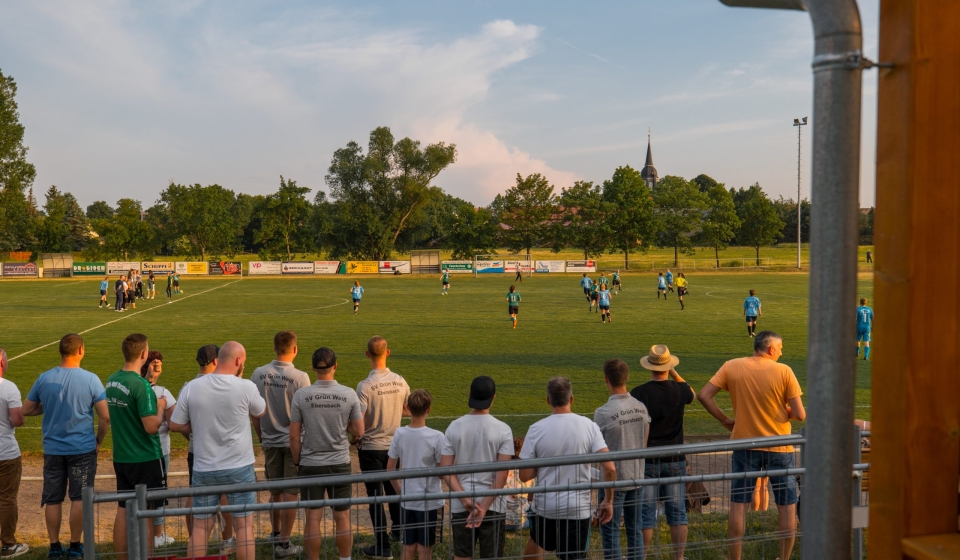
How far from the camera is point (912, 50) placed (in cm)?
182

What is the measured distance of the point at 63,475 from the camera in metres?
6.74

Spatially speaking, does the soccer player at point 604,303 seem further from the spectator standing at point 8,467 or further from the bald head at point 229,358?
the spectator standing at point 8,467

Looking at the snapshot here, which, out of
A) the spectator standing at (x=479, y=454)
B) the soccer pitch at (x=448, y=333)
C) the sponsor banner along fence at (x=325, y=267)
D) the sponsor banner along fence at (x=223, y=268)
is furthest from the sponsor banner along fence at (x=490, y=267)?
the spectator standing at (x=479, y=454)

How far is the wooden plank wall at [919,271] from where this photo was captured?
1.81 metres

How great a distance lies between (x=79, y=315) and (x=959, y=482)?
33849mm

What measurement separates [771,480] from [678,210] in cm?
7983

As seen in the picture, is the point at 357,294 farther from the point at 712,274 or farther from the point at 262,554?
the point at 712,274

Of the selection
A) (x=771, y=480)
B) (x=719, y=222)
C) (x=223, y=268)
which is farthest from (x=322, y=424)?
(x=719, y=222)

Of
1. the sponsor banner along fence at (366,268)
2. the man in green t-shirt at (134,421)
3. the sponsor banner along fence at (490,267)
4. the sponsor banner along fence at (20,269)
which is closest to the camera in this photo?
the man in green t-shirt at (134,421)

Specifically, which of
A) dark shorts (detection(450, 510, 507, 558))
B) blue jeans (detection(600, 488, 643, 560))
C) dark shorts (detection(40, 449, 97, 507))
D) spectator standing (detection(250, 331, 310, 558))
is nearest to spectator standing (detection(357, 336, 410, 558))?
spectator standing (detection(250, 331, 310, 558))

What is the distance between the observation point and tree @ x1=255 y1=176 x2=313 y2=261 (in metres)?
82.4

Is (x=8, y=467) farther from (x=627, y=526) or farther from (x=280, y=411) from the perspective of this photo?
(x=627, y=526)

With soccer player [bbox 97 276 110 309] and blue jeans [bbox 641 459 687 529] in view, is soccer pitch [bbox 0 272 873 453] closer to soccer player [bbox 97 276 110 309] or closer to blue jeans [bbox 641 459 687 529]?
soccer player [bbox 97 276 110 309]

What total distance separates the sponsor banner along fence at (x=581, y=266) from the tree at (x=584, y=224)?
13.9 metres
